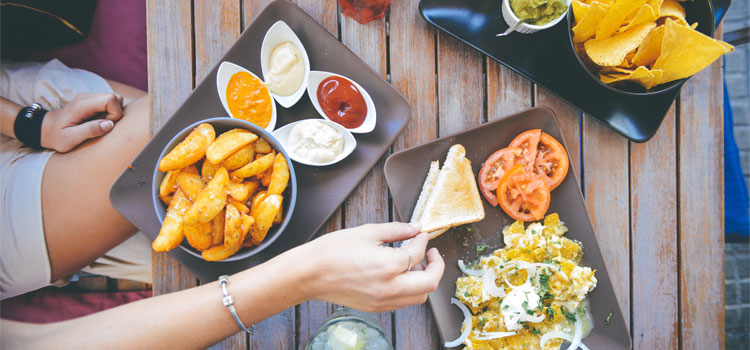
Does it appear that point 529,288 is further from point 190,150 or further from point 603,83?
point 190,150

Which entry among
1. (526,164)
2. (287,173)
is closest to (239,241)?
(287,173)

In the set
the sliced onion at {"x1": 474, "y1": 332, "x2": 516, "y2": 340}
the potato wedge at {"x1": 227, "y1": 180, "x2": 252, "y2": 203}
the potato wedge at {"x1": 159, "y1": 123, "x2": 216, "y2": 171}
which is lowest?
the sliced onion at {"x1": 474, "y1": 332, "x2": 516, "y2": 340}

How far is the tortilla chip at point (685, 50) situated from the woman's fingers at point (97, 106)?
216cm

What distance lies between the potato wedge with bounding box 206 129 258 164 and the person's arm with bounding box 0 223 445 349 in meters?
0.40

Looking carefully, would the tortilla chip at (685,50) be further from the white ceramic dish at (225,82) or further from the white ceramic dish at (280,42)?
the white ceramic dish at (225,82)

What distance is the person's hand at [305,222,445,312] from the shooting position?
4.43ft

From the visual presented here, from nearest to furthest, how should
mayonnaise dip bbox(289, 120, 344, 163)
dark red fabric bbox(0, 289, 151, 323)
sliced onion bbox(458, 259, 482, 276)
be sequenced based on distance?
mayonnaise dip bbox(289, 120, 344, 163), sliced onion bbox(458, 259, 482, 276), dark red fabric bbox(0, 289, 151, 323)

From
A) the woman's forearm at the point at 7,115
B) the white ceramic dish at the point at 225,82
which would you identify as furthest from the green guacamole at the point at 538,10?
the woman's forearm at the point at 7,115

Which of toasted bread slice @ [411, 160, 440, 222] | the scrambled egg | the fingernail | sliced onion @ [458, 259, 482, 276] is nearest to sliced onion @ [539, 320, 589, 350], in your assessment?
the scrambled egg

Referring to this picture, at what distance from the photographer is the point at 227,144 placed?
1.45m

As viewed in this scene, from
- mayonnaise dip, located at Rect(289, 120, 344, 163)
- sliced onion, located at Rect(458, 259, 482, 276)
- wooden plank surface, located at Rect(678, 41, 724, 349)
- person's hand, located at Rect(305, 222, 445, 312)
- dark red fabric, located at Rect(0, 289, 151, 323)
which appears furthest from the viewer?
dark red fabric, located at Rect(0, 289, 151, 323)

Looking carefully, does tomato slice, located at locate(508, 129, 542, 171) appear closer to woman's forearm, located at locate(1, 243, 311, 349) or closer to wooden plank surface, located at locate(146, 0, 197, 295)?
woman's forearm, located at locate(1, 243, 311, 349)

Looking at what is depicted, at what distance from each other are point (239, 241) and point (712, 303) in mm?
2007

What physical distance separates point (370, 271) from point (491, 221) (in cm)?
66
